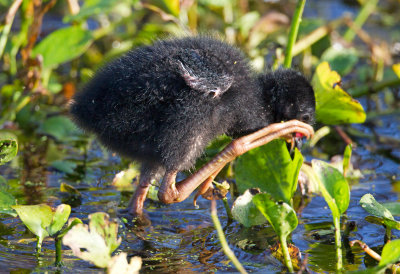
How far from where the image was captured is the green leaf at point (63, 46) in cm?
406

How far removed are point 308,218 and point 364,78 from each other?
7.61ft

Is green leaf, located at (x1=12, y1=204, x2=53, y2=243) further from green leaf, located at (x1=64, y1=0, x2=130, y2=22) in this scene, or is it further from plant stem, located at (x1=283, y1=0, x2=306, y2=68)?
Answer: green leaf, located at (x1=64, y1=0, x2=130, y2=22)

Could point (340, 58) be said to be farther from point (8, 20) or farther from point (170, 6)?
point (8, 20)

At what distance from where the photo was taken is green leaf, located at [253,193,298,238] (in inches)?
90.8

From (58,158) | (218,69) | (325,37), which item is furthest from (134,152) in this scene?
(325,37)

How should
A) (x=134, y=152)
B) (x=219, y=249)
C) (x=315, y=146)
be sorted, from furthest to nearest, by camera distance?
(x=315, y=146) → (x=134, y=152) → (x=219, y=249)

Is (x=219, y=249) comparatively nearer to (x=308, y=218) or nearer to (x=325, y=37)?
(x=308, y=218)

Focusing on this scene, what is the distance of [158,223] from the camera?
9.80 ft

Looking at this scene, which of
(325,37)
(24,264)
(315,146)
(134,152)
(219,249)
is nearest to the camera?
(24,264)

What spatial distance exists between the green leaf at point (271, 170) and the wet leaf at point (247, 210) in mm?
110

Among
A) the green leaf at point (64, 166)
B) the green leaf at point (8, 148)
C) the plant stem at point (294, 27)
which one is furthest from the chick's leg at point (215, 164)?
the green leaf at point (64, 166)

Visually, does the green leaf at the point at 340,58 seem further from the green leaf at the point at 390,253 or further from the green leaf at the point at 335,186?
the green leaf at the point at 390,253

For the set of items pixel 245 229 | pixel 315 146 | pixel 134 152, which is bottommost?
pixel 245 229

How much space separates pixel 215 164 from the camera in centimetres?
294
